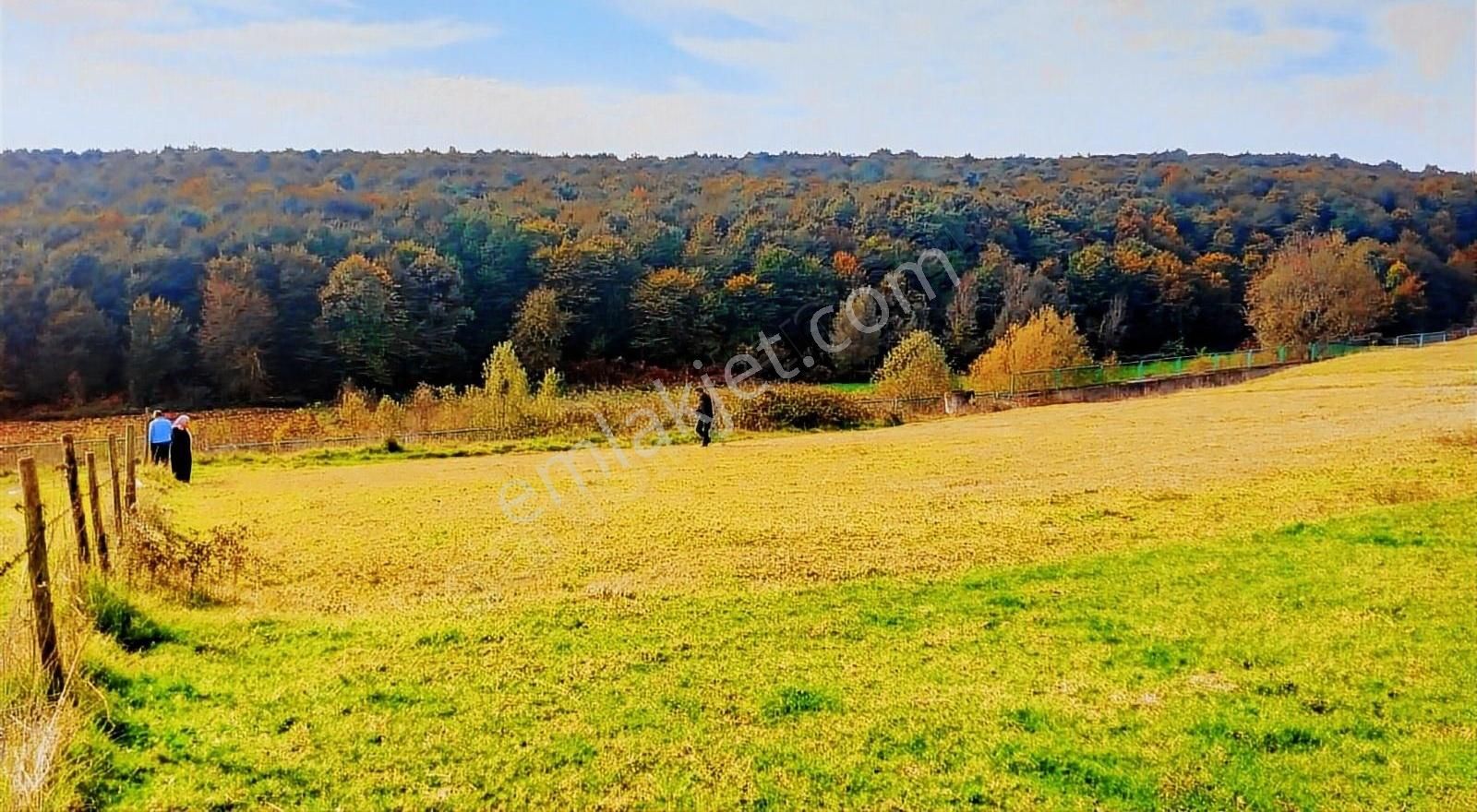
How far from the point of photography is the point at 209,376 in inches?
2031

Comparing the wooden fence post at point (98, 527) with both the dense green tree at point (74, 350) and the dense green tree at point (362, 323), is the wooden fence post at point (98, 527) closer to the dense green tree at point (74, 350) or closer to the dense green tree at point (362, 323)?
the dense green tree at point (362, 323)

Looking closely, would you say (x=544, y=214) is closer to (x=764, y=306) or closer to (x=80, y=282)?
(x=764, y=306)

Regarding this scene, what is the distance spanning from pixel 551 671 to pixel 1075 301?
65.0 m

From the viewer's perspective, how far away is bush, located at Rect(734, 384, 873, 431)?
29797mm

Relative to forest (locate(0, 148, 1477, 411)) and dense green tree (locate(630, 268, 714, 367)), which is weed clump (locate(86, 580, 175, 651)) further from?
dense green tree (locate(630, 268, 714, 367))

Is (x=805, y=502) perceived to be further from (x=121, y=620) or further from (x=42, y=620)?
(x=42, y=620)

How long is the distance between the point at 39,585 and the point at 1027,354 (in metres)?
41.2

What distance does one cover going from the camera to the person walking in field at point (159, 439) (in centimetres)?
1955

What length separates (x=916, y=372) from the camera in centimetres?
3697

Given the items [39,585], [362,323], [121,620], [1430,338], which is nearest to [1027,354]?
[1430,338]

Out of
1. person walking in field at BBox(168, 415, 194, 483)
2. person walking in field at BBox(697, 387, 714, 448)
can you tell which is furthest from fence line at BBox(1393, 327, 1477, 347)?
person walking in field at BBox(168, 415, 194, 483)

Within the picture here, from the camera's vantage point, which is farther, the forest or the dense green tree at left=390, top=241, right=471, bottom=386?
the dense green tree at left=390, top=241, right=471, bottom=386

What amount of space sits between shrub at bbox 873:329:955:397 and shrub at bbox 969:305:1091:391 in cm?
442

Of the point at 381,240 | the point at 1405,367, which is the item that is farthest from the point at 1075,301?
the point at 381,240
